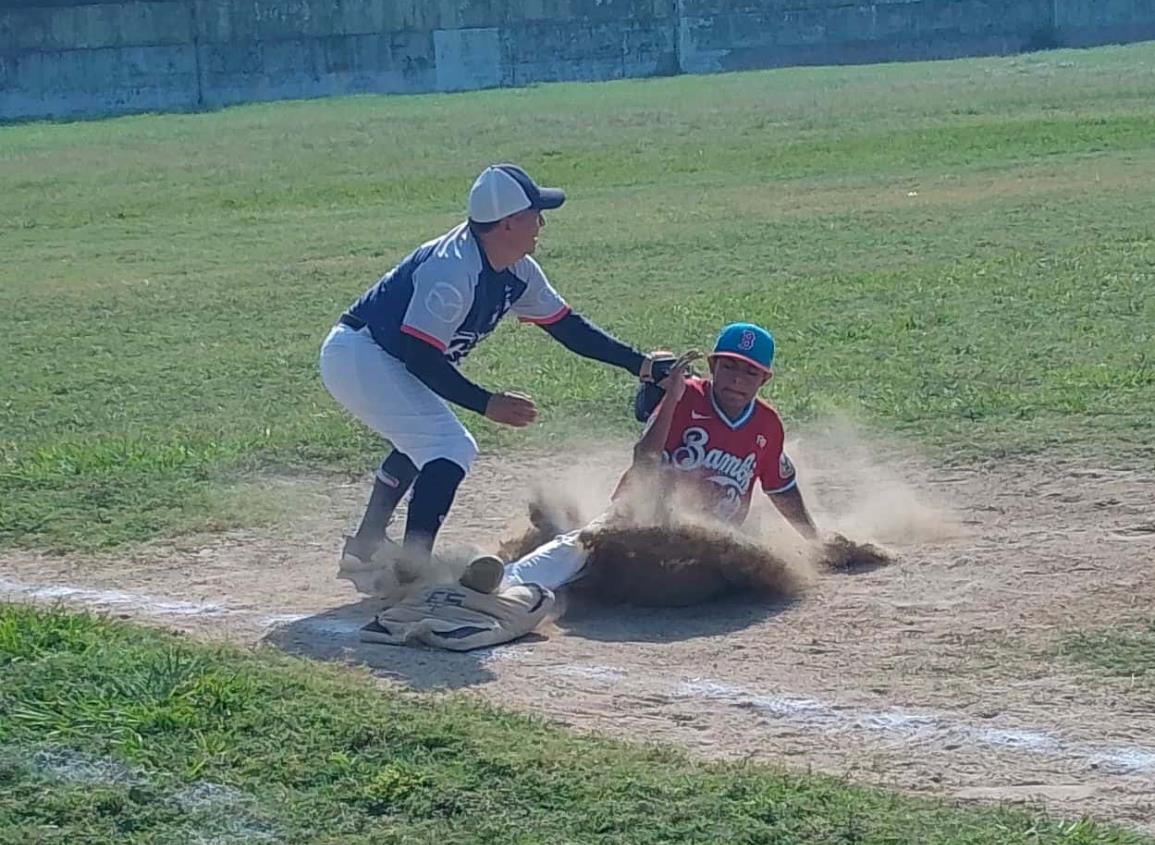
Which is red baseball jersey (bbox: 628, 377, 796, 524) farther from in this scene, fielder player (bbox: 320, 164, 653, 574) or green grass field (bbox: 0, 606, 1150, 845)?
green grass field (bbox: 0, 606, 1150, 845)

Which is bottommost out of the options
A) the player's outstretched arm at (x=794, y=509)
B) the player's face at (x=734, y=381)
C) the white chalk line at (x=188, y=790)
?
the player's outstretched arm at (x=794, y=509)

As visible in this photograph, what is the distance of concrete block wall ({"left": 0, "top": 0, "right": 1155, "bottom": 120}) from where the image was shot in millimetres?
41594

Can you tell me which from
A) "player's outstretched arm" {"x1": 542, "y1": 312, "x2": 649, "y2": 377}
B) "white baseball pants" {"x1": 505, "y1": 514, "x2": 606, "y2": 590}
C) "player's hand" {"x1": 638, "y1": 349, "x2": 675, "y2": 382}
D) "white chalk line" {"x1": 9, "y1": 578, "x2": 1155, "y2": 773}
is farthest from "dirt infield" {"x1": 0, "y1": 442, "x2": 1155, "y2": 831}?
"player's hand" {"x1": 638, "y1": 349, "x2": 675, "y2": 382}

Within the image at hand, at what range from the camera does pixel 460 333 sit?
6312 mm

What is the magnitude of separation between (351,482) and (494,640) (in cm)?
278

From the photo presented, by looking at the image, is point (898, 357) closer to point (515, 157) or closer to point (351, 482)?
point (351, 482)

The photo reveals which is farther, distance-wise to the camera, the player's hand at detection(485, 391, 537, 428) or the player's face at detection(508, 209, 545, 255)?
the player's face at detection(508, 209, 545, 255)

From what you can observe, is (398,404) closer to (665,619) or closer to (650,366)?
(650,366)

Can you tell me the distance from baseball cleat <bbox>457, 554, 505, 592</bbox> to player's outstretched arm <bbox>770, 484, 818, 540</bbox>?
1.38 meters

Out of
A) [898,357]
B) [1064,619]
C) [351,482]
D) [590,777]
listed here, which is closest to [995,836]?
[590,777]

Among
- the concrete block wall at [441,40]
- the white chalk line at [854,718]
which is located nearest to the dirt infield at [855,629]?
the white chalk line at [854,718]

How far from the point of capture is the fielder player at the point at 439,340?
6109mm

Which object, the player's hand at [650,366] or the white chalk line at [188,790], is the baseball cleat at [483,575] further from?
the white chalk line at [188,790]

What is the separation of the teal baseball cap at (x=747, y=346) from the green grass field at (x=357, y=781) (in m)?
1.96
